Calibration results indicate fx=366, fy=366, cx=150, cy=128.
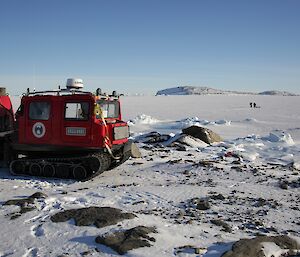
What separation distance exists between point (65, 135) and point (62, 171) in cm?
94

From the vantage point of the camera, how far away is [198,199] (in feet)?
24.7

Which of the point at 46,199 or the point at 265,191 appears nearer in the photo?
the point at 46,199

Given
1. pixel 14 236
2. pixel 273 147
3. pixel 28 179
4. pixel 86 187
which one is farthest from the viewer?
pixel 273 147

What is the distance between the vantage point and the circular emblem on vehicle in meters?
9.74

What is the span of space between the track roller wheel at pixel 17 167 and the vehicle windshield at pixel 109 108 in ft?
8.43

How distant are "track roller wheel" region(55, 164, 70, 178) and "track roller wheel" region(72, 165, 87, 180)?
189 millimetres

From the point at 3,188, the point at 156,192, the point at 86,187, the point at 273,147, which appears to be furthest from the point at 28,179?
the point at 273,147

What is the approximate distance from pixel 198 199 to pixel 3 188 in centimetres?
448

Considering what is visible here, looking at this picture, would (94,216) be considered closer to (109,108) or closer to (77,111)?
(77,111)

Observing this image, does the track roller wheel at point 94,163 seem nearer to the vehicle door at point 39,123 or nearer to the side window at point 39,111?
the vehicle door at point 39,123

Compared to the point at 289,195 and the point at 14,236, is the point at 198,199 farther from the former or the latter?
the point at 14,236

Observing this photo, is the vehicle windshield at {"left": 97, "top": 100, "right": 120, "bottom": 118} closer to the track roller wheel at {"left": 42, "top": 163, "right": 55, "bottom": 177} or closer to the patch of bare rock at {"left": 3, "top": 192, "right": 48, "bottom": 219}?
the track roller wheel at {"left": 42, "top": 163, "right": 55, "bottom": 177}

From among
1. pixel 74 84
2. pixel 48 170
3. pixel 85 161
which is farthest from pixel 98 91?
pixel 48 170

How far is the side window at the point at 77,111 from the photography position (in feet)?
31.1
